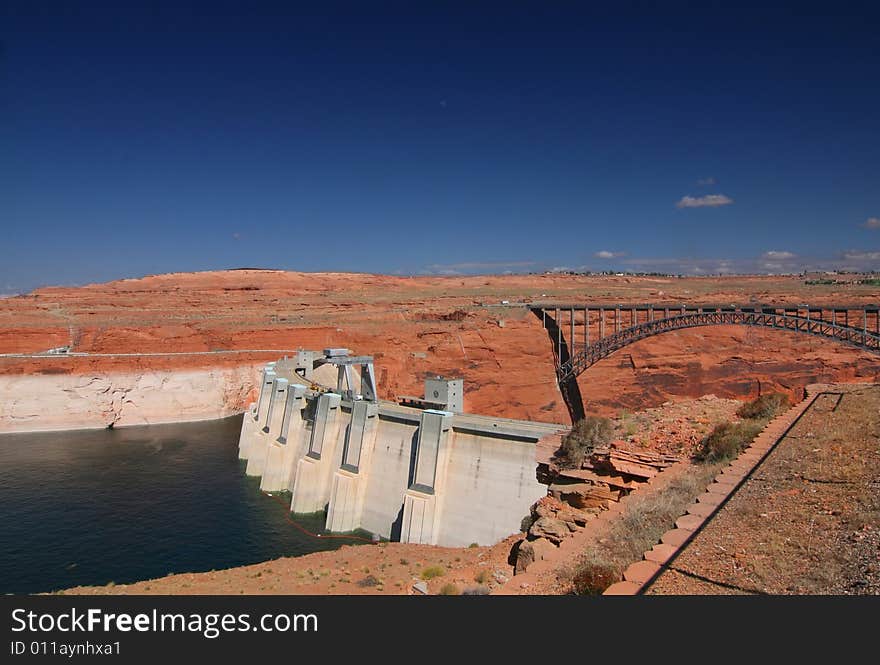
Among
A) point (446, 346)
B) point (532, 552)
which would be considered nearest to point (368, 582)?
point (532, 552)

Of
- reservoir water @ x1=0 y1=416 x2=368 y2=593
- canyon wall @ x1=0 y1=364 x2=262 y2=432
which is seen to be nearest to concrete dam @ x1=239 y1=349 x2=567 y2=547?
reservoir water @ x1=0 y1=416 x2=368 y2=593

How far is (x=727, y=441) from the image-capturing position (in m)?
16.3

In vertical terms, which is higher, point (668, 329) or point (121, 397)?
point (668, 329)

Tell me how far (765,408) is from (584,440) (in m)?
6.27

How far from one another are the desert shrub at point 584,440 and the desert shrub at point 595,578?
1121 centimetres

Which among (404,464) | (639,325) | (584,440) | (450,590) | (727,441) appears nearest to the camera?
(450,590)

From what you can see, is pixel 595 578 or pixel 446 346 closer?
pixel 595 578

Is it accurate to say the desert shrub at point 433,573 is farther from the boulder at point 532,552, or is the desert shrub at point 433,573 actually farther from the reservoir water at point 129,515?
the reservoir water at point 129,515

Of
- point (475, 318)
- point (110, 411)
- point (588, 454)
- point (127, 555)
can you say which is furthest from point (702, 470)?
point (110, 411)

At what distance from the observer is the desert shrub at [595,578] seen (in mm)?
9898

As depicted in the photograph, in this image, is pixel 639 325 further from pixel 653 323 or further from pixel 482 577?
pixel 482 577

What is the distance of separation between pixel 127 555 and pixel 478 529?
16.5 metres

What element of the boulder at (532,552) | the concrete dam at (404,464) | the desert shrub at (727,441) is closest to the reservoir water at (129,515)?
the concrete dam at (404,464)

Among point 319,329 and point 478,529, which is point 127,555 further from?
point 319,329
